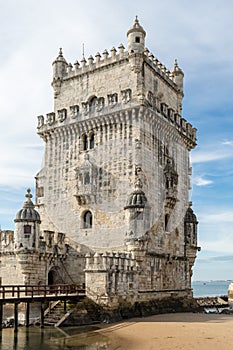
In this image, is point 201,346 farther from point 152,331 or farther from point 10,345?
point 10,345

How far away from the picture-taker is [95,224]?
108ft

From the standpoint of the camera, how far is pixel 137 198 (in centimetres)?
3048

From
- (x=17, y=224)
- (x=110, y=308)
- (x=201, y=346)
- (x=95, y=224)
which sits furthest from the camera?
(x=95, y=224)

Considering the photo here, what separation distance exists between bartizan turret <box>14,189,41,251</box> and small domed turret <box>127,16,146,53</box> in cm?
1404

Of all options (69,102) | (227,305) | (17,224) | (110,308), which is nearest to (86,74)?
(69,102)

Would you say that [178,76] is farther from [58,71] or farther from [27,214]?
[27,214]

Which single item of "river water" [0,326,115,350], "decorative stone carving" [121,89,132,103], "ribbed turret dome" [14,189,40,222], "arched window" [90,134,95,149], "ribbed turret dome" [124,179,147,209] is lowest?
"river water" [0,326,115,350]

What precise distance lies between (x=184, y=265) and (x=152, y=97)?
13590 mm

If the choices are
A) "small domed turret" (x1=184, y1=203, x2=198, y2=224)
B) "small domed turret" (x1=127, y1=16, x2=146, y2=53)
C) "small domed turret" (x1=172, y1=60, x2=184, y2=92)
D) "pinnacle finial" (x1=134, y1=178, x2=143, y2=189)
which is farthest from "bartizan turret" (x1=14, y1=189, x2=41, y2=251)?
"small domed turret" (x1=172, y1=60, x2=184, y2=92)

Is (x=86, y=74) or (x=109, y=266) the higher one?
(x=86, y=74)

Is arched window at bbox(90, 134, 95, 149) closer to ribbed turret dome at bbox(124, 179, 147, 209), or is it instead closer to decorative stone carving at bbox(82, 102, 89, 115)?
decorative stone carving at bbox(82, 102, 89, 115)

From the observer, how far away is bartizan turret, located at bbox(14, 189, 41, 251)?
29312mm

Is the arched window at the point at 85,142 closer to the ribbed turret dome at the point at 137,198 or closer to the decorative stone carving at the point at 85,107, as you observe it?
the decorative stone carving at the point at 85,107

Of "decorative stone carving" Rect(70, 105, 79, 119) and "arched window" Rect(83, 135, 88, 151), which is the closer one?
"arched window" Rect(83, 135, 88, 151)
